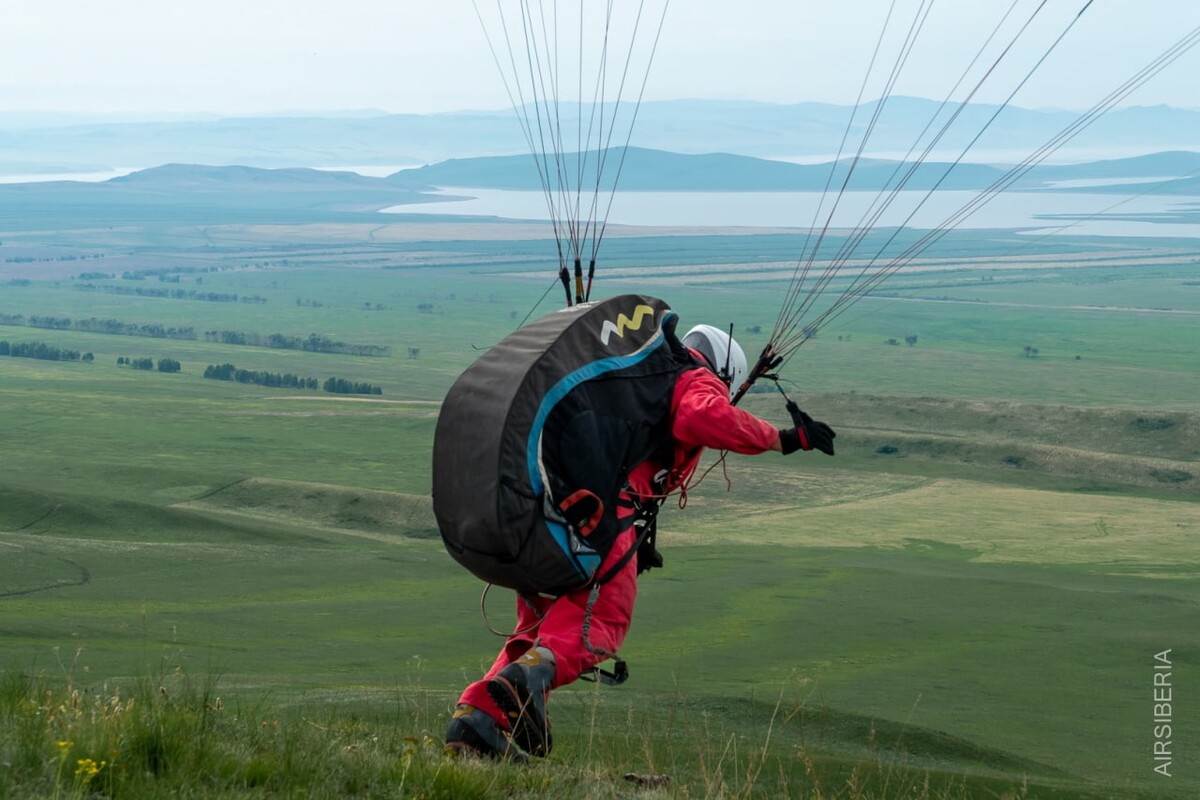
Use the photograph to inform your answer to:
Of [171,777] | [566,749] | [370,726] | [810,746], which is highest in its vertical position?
[171,777]

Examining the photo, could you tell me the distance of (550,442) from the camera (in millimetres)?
7238

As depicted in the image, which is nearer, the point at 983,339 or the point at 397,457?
the point at 397,457

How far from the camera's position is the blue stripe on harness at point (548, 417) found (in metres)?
7.00

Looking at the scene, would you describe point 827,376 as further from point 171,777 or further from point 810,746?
point 171,777

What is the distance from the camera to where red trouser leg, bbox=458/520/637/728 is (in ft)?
24.4

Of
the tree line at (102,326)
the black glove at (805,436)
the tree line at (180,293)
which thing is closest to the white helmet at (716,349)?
the black glove at (805,436)

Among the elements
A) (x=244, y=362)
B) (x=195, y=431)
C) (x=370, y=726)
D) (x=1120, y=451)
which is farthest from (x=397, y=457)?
(x=370, y=726)

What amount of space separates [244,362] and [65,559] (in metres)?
83.4

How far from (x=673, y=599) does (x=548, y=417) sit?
29325mm

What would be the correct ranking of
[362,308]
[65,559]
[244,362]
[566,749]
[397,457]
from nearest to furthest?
[566,749] → [65,559] → [397,457] → [244,362] → [362,308]

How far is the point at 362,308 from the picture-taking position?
168375 millimetres

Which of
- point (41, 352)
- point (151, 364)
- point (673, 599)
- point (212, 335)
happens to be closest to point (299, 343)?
point (212, 335)

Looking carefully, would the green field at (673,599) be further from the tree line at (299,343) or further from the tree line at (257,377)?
the tree line at (299,343)

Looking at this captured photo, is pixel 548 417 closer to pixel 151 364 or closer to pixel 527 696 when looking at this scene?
pixel 527 696
